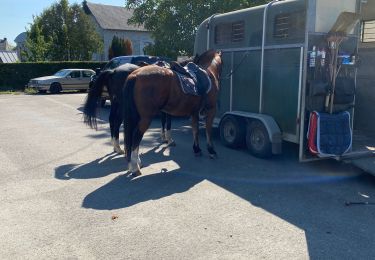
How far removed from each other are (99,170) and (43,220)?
2.25 metres

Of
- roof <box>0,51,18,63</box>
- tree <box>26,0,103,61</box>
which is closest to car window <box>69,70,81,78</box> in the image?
tree <box>26,0,103,61</box>

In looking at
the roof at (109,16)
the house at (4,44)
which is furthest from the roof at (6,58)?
the house at (4,44)

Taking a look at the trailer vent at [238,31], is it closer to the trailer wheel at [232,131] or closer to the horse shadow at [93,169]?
the trailer wheel at [232,131]

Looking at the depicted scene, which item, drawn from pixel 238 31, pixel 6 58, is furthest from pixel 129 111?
pixel 6 58

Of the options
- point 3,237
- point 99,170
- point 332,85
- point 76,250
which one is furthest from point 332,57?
point 3,237

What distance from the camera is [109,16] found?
1841 inches

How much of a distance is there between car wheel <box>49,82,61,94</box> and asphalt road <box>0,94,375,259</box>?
1589 centimetres

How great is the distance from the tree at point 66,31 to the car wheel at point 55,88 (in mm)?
13765

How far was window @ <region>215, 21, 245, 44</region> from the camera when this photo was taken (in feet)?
27.3

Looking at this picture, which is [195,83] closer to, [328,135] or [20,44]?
[328,135]

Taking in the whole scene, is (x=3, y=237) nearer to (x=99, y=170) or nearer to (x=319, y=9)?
(x=99, y=170)

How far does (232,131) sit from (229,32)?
2202mm

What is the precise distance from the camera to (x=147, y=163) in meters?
7.46

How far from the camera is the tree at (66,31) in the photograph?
122ft
